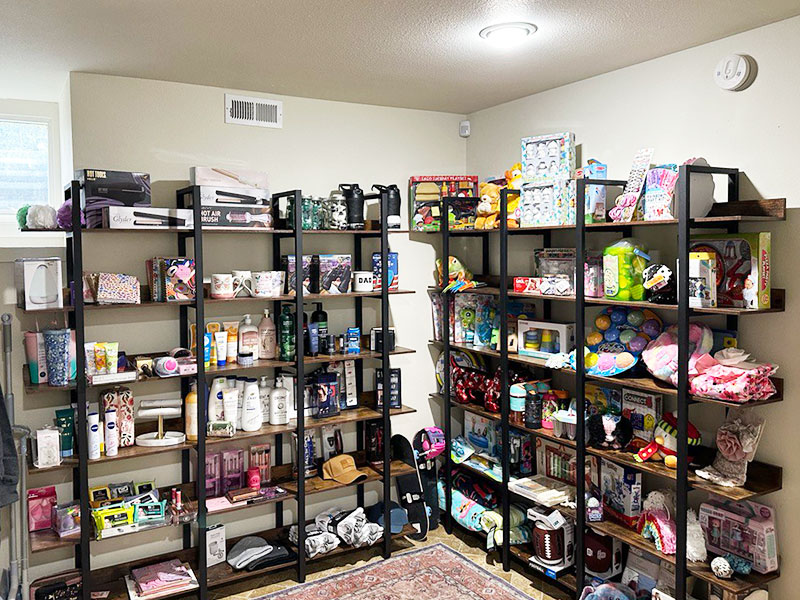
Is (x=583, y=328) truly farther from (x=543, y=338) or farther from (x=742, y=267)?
(x=742, y=267)

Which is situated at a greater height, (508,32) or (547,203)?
(508,32)

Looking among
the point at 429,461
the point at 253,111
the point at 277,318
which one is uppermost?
the point at 253,111

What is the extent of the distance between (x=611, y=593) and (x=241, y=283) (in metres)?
2.34

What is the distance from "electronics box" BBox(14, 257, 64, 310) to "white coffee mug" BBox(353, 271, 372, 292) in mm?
1533

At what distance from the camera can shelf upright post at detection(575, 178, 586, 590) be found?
3254mm

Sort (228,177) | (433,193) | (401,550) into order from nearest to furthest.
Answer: (228,177) → (401,550) → (433,193)

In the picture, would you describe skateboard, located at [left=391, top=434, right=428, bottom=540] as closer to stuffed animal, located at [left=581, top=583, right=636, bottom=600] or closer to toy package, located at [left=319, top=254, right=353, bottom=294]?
toy package, located at [left=319, top=254, right=353, bottom=294]

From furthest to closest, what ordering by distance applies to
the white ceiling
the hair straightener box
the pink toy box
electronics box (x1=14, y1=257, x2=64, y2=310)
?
the hair straightener box < electronics box (x1=14, y1=257, x2=64, y2=310) < the pink toy box < the white ceiling

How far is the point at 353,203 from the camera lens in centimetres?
389

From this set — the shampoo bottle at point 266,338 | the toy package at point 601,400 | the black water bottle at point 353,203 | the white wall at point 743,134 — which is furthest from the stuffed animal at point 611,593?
the black water bottle at point 353,203

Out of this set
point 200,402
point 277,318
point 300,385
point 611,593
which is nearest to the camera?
point 611,593

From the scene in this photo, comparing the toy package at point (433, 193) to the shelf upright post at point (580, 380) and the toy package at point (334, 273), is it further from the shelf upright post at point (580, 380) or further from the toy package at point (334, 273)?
the shelf upright post at point (580, 380)

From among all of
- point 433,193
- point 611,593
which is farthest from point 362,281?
point 611,593

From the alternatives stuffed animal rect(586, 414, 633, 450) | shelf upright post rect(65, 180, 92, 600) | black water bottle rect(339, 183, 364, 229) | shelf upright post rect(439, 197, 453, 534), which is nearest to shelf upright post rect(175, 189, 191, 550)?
shelf upright post rect(65, 180, 92, 600)
